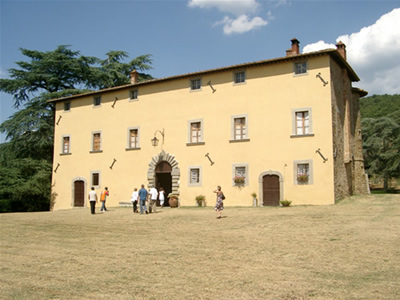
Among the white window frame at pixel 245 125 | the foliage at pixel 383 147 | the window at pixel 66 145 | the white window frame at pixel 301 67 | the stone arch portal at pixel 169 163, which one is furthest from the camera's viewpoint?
the foliage at pixel 383 147

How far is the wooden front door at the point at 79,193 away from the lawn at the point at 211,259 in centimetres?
1278

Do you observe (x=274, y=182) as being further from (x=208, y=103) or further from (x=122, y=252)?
(x=122, y=252)

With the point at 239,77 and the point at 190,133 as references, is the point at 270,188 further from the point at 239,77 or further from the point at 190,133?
the point at 239,77

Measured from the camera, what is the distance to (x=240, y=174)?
23.1 metres

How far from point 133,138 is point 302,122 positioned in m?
11.6

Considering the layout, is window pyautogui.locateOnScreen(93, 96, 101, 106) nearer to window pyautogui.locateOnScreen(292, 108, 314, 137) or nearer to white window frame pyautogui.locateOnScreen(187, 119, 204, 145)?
white window frame pyautogui.locateOnScreen(187, 119, 204, 145)

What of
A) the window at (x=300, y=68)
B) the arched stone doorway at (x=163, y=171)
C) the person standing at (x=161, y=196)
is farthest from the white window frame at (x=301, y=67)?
the person standing at (x=161, y=196)

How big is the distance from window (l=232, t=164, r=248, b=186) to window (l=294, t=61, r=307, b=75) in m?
5.92

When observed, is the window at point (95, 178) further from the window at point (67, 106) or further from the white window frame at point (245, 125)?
the white window frame at point (245, 125)

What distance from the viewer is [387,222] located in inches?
546

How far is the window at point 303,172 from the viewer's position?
69.1ft

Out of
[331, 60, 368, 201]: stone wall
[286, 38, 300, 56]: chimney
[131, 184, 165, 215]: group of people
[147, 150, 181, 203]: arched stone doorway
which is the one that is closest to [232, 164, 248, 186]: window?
[147, 150, 181, 203]: arched stone doorway

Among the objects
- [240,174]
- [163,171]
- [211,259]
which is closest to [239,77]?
[240,174]

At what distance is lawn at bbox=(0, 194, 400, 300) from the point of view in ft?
22.3
